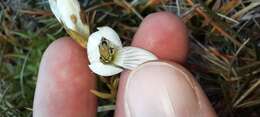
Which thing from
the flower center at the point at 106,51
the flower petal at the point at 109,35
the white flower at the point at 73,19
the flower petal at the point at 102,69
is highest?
the white flower at the point at 73,19

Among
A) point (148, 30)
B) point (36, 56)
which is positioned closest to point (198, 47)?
point (148, 30)

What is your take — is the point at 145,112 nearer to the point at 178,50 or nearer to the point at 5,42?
the point at 178,50

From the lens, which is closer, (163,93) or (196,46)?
(163,93)

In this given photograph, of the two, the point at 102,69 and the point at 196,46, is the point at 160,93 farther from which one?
the point at 196,46

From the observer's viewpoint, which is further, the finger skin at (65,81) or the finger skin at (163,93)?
the finger skin at (65,81)

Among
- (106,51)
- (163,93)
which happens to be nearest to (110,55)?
(106,51)

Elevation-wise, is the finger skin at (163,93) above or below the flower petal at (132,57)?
below

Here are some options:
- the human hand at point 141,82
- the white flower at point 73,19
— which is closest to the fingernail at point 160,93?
the human hand at point 141,82

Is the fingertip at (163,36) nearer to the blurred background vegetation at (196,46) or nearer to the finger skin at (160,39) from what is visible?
the finger skin at (160,39)
